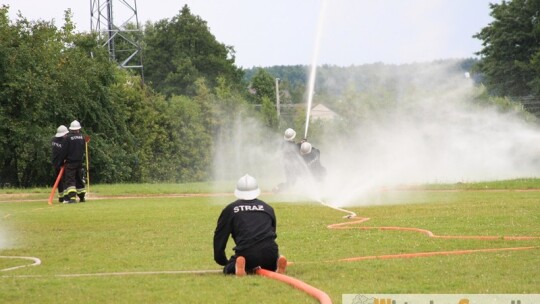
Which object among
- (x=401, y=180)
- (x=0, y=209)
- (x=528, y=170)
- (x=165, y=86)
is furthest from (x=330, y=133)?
(x=0, y=209)

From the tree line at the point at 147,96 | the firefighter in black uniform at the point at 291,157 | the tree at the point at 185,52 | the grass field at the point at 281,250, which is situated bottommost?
the grass field at the point at 281,250

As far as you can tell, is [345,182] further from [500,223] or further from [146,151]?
[146,151]

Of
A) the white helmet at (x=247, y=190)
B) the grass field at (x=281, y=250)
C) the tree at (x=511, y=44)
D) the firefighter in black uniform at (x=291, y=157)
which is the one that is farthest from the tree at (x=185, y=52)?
the white helmet at (x=247, y=190)

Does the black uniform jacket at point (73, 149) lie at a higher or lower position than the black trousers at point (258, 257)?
higher

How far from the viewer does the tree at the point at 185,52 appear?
114250 millimetres

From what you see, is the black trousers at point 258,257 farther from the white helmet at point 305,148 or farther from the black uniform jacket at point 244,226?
the white helmet at point 305,148

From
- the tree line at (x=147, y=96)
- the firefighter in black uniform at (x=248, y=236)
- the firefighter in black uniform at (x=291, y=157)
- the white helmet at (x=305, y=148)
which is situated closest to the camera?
the firefighter in black uniform at (x=248, y=236)

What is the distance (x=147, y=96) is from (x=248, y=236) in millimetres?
63625

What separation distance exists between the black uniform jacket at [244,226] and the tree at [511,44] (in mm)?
76891

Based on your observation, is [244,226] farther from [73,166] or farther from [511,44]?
[511,44]

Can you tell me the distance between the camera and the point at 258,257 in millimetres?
14109

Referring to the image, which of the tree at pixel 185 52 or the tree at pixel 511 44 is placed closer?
the tree at pixel 511 44

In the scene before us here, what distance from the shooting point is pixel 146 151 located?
72.6 meters

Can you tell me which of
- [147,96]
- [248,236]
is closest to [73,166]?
[248,236]
